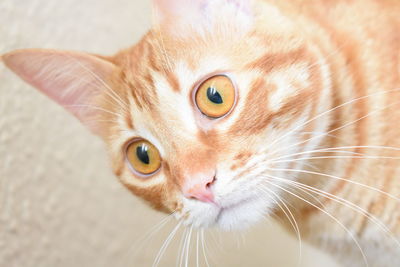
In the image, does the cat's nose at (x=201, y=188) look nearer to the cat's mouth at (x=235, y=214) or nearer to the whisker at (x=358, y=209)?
the cat's mouth at (x=235, y=214)

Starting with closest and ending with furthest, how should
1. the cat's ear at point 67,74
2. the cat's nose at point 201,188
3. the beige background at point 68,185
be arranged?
the cat's nose at point 201,188 → the cat's ear at point 67,74 → the beige background at point 68,185

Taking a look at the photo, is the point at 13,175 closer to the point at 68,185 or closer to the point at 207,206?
the point at 68,185

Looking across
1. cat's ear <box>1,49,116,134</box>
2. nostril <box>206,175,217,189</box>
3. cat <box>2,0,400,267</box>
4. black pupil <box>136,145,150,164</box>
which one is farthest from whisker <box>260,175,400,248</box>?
cat's ear <box>1,49,116,134</box>

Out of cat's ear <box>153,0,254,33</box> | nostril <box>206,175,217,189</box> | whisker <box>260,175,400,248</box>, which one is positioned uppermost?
cat's ear <box>153,0,254,33</box>

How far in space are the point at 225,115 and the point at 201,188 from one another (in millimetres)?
121

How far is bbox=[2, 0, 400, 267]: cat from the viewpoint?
721 mm

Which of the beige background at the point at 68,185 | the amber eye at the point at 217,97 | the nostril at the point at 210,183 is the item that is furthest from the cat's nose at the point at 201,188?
the beige background at the point at 68,185

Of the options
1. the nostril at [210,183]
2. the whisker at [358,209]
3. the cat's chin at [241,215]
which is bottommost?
the whisker at [358,209]

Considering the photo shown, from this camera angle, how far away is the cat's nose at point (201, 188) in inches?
27.2

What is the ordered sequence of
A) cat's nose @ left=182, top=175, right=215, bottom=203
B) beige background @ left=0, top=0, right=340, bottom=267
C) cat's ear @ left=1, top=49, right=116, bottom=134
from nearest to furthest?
cat's nose @ left=182, top=175, right=215, bottom=203 → cat's ear @ left=1, top=49, right=116, bottom=134 → beige background @ left=0, top=0, right=340, bottom=267

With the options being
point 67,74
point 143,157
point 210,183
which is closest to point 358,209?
point 210,183

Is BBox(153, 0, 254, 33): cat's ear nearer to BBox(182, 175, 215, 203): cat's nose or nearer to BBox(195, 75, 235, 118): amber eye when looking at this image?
BBox(195, 75, 235, 118): amber eye

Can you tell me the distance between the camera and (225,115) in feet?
2.42

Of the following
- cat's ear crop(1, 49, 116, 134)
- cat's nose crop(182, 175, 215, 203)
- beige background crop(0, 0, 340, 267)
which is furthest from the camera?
beige background crop(0, 0, 340, 267)
